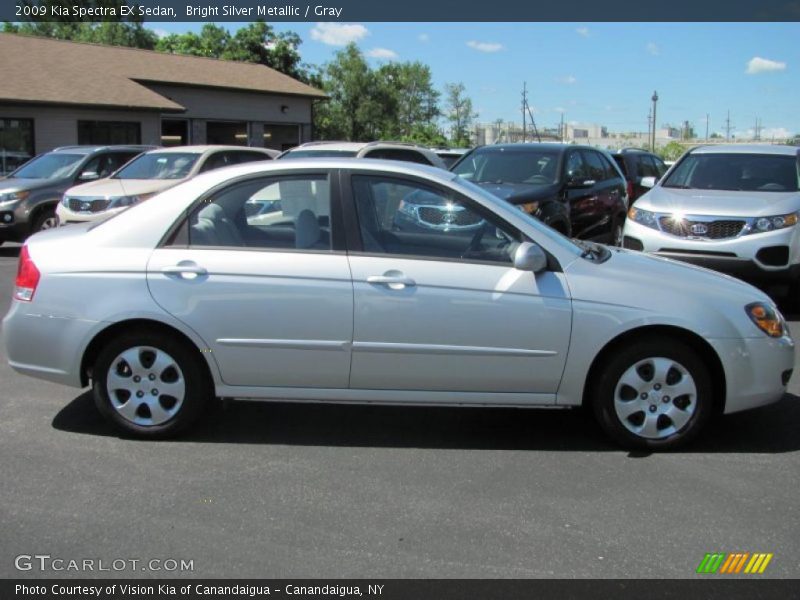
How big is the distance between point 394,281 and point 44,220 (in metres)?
10.4

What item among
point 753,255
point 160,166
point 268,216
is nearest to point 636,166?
point 753,255

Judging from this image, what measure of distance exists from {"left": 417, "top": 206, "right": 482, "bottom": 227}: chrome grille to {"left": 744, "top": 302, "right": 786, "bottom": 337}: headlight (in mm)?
1654

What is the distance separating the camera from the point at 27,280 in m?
4.76

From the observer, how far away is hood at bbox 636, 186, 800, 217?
321 inches

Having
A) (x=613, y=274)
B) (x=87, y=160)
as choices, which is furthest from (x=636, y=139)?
(x=613, y=274)

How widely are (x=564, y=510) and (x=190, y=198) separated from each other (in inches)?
108

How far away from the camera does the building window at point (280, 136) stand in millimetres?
35219

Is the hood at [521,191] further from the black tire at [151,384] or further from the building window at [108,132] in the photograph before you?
the building window at [108,132]

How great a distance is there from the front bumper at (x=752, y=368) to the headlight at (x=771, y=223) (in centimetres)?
384

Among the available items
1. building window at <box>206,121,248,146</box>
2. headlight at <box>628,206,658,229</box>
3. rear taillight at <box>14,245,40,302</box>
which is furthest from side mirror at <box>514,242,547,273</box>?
building window at <box>206,121,248,146</box>

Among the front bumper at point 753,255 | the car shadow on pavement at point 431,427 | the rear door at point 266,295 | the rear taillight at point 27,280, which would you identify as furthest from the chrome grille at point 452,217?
the front bumper at point 753,255

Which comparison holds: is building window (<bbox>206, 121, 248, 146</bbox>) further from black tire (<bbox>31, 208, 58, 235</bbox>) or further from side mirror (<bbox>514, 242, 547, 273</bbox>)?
side mirror (<bbox>514, 242, 547, 273</bbox>)

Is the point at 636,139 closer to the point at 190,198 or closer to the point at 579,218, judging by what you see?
the point at 579,218
